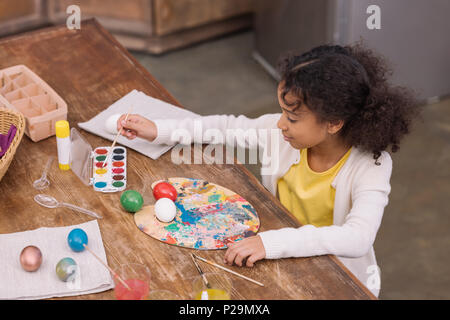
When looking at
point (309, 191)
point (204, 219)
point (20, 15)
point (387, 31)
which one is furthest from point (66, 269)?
point (20, 15)

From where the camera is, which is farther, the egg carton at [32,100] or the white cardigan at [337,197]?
the egg carton at [32,100]

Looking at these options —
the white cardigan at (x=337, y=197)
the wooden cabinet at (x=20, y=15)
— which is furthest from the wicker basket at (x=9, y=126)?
the wooden cabinet at (x=20, y=15)

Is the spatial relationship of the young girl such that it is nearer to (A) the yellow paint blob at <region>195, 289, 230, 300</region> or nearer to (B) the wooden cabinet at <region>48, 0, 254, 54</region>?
(A) the yellow paint blob at <region>195, 289, 230, 300</region>

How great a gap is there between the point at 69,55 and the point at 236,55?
6.13ft

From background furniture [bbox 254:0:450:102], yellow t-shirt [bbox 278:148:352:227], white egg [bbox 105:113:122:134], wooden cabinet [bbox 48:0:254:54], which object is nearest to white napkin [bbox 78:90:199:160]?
white egg [bbox 105:113:122:134]

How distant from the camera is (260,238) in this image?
1445 millimetres

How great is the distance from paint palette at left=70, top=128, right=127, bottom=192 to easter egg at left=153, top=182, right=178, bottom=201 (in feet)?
0.34

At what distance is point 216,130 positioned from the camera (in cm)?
183

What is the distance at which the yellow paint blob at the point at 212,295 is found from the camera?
1338mm

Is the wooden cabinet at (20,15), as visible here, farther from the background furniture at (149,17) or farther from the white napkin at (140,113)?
the white napkin at (140,113)

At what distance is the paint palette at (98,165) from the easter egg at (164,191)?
0.10m

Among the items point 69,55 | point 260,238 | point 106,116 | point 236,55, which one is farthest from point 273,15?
point 260,238

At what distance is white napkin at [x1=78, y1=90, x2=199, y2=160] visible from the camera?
1.79 m

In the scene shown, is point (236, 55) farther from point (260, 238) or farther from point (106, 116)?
point (260, 238)
